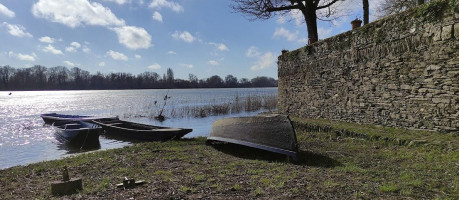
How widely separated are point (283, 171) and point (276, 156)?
6.51 ft

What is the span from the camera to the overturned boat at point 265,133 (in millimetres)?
6992

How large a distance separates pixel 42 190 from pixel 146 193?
2153 mm

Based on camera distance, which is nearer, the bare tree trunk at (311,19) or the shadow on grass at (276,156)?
the shadow on grass at (276,156)

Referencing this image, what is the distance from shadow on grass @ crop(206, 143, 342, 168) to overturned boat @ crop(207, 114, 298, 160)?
251 millimetres

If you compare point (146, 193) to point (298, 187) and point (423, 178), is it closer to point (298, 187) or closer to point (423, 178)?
point (298, 187)

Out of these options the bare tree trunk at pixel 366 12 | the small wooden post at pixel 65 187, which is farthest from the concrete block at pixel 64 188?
the bare tree trunk at pixel 366 12

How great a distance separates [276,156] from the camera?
761cm

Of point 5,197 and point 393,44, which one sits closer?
point 5,197

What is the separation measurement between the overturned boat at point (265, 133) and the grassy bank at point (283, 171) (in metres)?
0.33

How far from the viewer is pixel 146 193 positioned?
460 cm

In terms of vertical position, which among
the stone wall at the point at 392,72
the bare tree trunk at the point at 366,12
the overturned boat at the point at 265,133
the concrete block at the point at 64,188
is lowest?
the concrete block at the point at 64,188

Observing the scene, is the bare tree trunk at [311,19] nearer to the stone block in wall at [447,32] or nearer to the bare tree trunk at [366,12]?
the bare tree trunk at [366,12]

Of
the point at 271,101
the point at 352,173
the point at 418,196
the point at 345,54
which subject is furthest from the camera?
the point at 271,101

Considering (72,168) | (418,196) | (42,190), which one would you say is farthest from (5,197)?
(418,196)
